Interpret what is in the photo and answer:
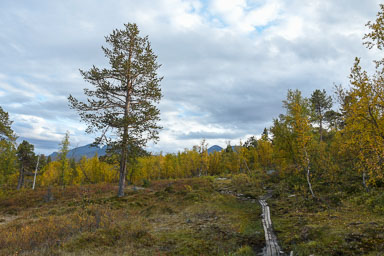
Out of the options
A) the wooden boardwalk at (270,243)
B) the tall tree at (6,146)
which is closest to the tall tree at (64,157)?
A: the tall tree at (6,146)

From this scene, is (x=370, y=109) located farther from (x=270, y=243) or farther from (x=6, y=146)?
(x=6, y=146)

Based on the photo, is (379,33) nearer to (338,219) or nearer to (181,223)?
(338,219)

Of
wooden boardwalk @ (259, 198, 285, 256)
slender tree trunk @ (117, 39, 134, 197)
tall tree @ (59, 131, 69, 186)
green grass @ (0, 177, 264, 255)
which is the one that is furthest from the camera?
tall tree @ (59, 131, 69, 186)

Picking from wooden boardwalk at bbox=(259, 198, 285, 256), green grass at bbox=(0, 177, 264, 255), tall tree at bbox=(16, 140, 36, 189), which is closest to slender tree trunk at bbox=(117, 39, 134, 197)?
green grass at bbox=(0, 177, 264, 255)

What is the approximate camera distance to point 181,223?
1210 cm

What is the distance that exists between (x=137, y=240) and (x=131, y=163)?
12249 millimetres

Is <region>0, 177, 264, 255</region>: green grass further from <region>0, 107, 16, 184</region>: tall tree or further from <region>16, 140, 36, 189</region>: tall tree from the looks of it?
<region>16, 140, 36, 189</region>: tall tree

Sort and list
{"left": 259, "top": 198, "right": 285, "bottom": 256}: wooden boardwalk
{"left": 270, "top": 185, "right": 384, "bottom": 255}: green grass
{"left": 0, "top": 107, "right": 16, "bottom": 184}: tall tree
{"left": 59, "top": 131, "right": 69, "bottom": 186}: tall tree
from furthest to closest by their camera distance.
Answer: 1. {"left": 59, "top": 131, "right": 69, "bottom": 186}: tall tree
2. {"left": 0, "top": 107, "right": 16, "bottom": 184}: tall tree
3. {"left": 259, "top": 198, "right": 285, "bottom": 256}: wooden boardwalk
4. {"left": 270, "top": 185, "right": 384, "bottom": 255}: green grass

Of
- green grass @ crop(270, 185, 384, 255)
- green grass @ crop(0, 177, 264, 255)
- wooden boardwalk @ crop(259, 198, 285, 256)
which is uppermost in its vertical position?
green grass @ crop(270, 185, 384, 255)

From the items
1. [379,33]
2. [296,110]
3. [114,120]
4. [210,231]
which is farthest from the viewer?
[114,120]

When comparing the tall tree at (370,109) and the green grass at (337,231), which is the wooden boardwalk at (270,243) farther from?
the tall tree at (370,109)

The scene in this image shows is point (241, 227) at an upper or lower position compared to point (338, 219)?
lower

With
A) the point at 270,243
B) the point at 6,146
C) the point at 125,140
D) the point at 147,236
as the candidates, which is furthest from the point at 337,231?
the point at 6,146

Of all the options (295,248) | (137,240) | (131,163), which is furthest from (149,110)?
(295,248)
